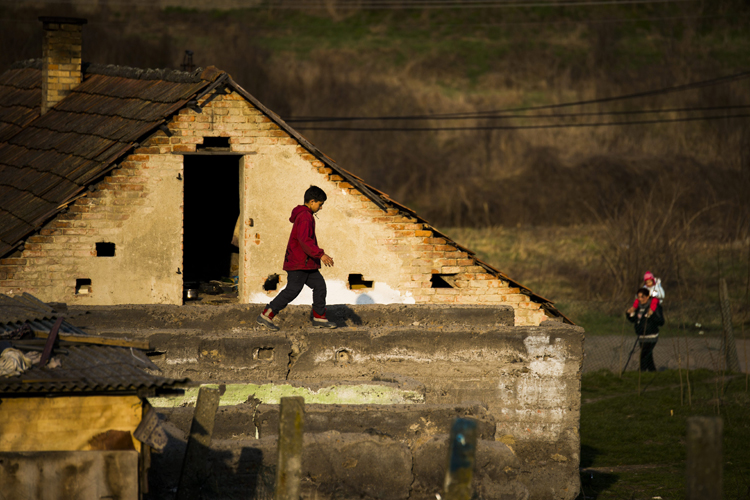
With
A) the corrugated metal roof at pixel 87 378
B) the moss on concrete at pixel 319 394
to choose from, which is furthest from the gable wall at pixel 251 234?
the corrugated metal roof at pixel 87 378

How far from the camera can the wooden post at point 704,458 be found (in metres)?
4.66

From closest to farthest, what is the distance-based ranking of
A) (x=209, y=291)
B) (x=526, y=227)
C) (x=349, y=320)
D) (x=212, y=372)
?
(x=212, y=372) < (x=349, y=320) < (x=209, y=291) < (x=526, y=227)

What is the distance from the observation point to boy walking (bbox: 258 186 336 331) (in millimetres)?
9172

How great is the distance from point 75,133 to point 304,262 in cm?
653

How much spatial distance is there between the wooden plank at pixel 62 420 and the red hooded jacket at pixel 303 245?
11.8 ft

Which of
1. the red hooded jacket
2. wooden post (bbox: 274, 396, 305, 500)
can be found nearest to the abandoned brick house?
the red hooded jacket

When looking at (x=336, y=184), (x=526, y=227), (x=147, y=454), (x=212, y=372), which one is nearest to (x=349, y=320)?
(x=212, y=372)

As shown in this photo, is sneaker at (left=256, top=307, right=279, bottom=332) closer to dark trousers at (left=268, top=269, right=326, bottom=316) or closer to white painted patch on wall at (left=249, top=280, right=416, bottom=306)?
dark trousers at (left=268, top=269, right=326, bottom=316)

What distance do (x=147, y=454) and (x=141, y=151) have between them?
24.7 feet

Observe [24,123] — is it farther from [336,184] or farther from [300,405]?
[300,405]

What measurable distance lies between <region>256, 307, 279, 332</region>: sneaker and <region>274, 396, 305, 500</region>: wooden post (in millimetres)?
3957

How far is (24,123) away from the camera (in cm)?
1592

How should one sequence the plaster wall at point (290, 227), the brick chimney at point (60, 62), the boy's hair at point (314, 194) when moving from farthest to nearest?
the brick chimney at point (60, 62) < the plaster wall at point (290, 227) < the boy's hair at point (314, 194)

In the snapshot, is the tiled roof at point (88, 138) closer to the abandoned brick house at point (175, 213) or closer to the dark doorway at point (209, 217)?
the abandoned brick house at point (175, 213)
